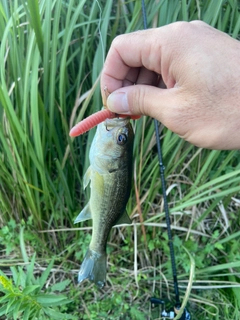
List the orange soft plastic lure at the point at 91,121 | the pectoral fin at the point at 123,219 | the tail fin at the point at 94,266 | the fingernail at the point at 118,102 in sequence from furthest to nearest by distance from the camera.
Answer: the tail fin at the point at 94,266
the pectoral fin at the point at 123,219
the fingernail at the point at 118,102
the orange soft plastic lure at the point at 91,121

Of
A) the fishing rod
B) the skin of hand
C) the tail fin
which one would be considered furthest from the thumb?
the tail fin

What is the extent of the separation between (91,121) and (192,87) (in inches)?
15.0

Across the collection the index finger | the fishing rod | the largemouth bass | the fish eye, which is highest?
the index finger

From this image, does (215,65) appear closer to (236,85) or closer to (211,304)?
(236,85)

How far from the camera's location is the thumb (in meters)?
1.12

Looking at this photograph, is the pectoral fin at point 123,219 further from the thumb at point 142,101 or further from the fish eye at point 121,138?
the thumb at point 142,101

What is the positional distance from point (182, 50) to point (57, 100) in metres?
0.83

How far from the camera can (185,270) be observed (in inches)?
71.9

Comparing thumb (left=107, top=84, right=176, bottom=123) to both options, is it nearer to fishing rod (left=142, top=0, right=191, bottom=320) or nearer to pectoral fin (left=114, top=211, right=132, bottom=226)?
fishing rod (left=142, top=0, right=191, bottom=320)

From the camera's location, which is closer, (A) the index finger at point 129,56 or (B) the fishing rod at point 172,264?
(A) the index finger at point 129,56

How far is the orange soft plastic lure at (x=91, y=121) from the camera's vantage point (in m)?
0.98

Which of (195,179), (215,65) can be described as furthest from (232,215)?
(215,65)

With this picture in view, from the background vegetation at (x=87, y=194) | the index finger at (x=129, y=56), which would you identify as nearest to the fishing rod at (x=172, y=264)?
the background vegetation at (x=87, y=194)

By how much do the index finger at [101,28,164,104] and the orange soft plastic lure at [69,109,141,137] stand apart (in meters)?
0.16
